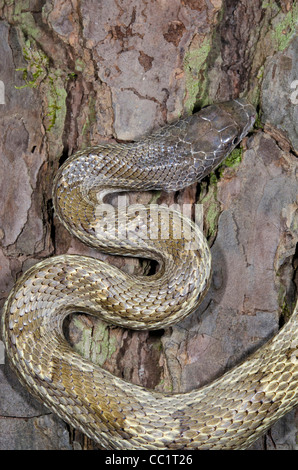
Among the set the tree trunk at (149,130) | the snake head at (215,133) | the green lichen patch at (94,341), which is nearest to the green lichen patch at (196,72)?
the tree trunk at (149,130)

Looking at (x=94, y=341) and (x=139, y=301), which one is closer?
(x=139, y=301)

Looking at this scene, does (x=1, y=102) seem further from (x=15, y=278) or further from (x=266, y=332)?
(x=266, y=332)

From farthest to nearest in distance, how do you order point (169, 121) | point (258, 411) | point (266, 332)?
point (169, 121) → point (266, 332) → point (258, 411)

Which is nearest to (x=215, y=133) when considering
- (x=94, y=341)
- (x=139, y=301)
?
(x=139, y=301)

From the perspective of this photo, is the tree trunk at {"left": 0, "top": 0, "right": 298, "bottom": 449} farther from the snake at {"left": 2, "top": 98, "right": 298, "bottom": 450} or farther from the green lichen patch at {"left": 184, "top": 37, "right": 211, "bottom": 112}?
the snake at {"left": 2, "top": 98, "right": 298, "bottom": 450}

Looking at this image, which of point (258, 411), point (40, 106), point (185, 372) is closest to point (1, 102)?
point (40, 106)

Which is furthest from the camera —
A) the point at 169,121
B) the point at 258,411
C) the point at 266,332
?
the point at 169,121

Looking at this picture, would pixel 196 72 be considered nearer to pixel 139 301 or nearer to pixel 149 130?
pixel 149 130
